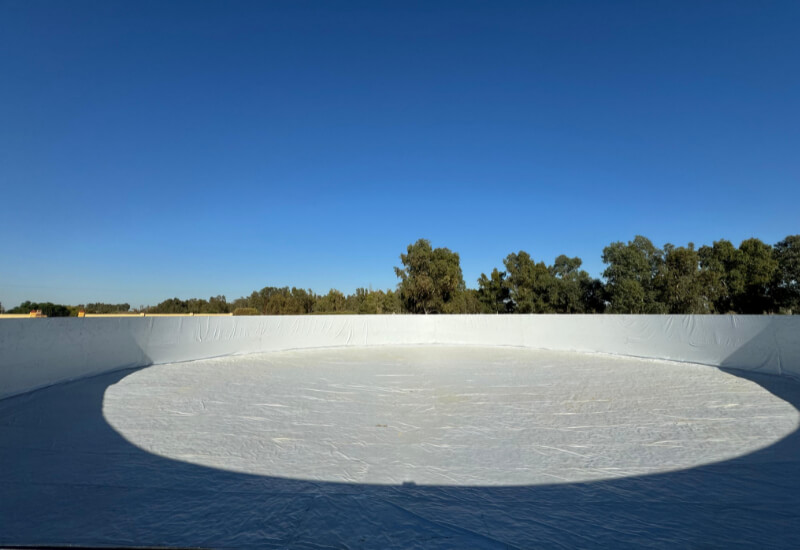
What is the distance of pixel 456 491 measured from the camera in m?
3.24

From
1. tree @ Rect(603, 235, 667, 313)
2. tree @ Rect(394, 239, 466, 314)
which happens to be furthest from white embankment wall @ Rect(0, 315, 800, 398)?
tree @ Rect(603, 235, 667, 313)

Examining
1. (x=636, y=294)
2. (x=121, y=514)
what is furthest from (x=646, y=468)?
(x=636, y=294)

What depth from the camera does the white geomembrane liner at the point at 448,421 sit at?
3.83 metres

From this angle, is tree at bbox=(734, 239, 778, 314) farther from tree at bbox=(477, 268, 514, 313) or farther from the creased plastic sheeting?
the creased plastic sheeting

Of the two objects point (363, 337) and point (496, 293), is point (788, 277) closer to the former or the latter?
point (496, 293)

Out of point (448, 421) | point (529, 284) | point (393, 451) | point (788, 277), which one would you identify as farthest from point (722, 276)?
point (393, 451)

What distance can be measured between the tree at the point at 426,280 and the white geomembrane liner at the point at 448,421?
29.8m

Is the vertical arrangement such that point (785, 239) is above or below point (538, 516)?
above

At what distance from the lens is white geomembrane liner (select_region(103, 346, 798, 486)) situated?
3.83m

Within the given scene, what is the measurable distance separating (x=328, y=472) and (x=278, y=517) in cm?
89

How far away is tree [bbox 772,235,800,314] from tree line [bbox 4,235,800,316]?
61mm

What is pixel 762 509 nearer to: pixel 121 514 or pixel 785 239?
pixel 121 514

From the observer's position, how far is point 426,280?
39.4 m

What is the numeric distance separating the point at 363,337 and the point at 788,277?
37529mm
